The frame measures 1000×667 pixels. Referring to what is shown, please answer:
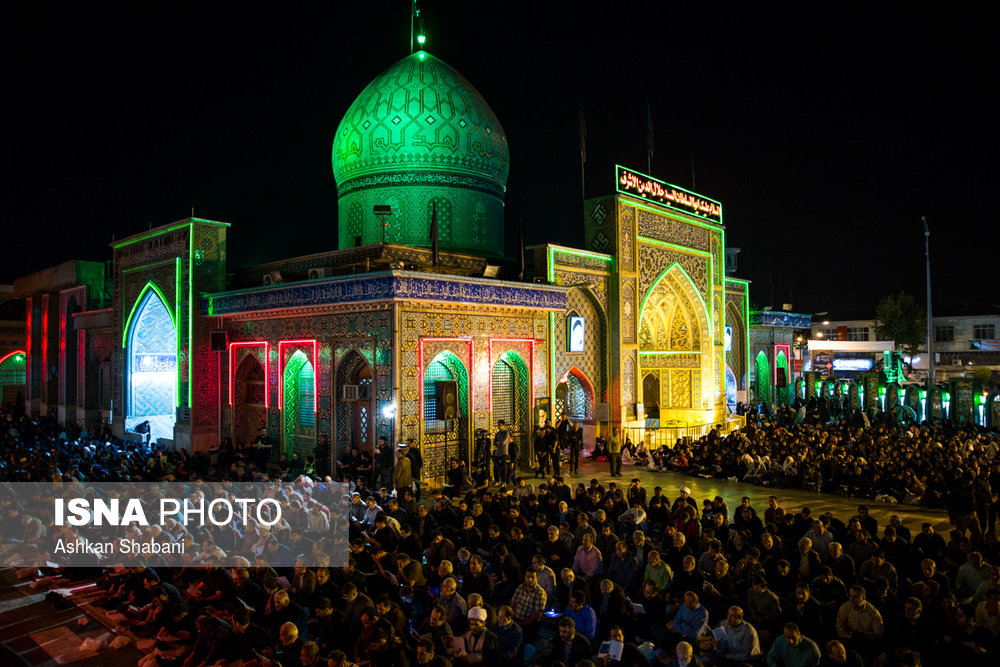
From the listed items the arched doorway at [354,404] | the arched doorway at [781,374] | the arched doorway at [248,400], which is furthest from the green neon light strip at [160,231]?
the arched doorway at [781,374]

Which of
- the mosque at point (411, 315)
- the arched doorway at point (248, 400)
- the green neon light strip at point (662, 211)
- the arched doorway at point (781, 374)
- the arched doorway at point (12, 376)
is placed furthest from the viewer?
the arched doorway at point (781, 374)

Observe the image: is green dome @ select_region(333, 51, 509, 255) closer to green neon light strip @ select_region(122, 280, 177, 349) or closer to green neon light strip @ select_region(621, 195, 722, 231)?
green neon light strip @ select_region(621, 195, 722, 231)

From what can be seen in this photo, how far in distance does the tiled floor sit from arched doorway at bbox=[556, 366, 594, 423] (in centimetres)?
162

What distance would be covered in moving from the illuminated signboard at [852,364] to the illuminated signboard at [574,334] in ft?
117

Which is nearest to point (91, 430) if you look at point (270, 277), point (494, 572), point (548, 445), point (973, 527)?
point (270, 277)

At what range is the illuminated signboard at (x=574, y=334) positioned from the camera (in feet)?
58.8

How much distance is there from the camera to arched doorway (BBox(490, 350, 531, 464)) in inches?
639

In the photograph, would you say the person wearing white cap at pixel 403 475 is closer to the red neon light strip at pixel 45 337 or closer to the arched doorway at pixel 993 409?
the arched doorway at pixel 993 409

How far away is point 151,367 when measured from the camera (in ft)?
68.8

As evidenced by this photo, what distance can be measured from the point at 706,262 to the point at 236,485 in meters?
16.8

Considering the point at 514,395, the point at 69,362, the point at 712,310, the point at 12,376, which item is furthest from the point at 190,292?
the point at 12,376

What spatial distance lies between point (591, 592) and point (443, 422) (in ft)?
25.3

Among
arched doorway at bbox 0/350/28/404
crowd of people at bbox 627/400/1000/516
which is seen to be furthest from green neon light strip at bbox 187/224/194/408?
arched doorway at bbox 0/350/28/404

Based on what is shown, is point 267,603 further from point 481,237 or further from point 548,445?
point 481,237
